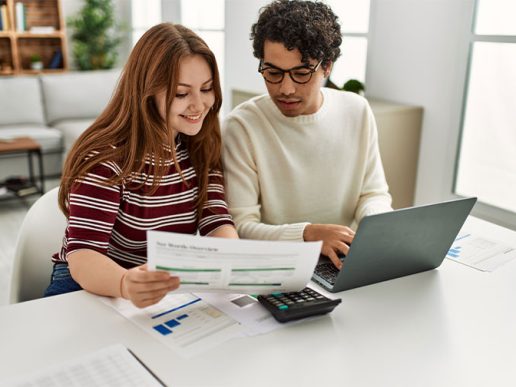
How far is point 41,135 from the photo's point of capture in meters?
4.28

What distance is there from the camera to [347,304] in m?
1.11

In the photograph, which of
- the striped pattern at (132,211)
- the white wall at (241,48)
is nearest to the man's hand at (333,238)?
the striped pattern at (132,211)

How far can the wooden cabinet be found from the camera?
5.44 m

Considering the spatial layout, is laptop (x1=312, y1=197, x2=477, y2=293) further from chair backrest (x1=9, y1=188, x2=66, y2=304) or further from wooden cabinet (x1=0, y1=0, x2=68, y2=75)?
wooden cabinet (x1=0, y1=0, x2=68, y2=75)

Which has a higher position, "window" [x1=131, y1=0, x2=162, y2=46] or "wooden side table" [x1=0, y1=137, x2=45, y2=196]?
"window" [x1=131, y1=0, x2=162, y2=46]

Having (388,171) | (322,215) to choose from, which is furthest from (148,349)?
(388,171)

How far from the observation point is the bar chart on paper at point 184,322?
955 mm

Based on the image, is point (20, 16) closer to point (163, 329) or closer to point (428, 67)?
point (428, 67)

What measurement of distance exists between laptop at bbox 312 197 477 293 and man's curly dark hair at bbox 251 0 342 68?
0.51 metres

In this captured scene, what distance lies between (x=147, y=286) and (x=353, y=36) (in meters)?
2.40

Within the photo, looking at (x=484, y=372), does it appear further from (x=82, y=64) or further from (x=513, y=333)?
(x=82, y=64)

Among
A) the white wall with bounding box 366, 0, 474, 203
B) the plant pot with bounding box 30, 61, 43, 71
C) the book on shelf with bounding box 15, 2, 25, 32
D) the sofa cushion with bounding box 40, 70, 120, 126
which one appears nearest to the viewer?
the white wall with bounding box 366, 0, 474, 203

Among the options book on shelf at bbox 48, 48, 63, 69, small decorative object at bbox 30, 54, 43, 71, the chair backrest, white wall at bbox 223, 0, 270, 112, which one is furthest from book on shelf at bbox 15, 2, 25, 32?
the chair backrest

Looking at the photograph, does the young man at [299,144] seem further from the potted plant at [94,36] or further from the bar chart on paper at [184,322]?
the potted plant at [94,36]
